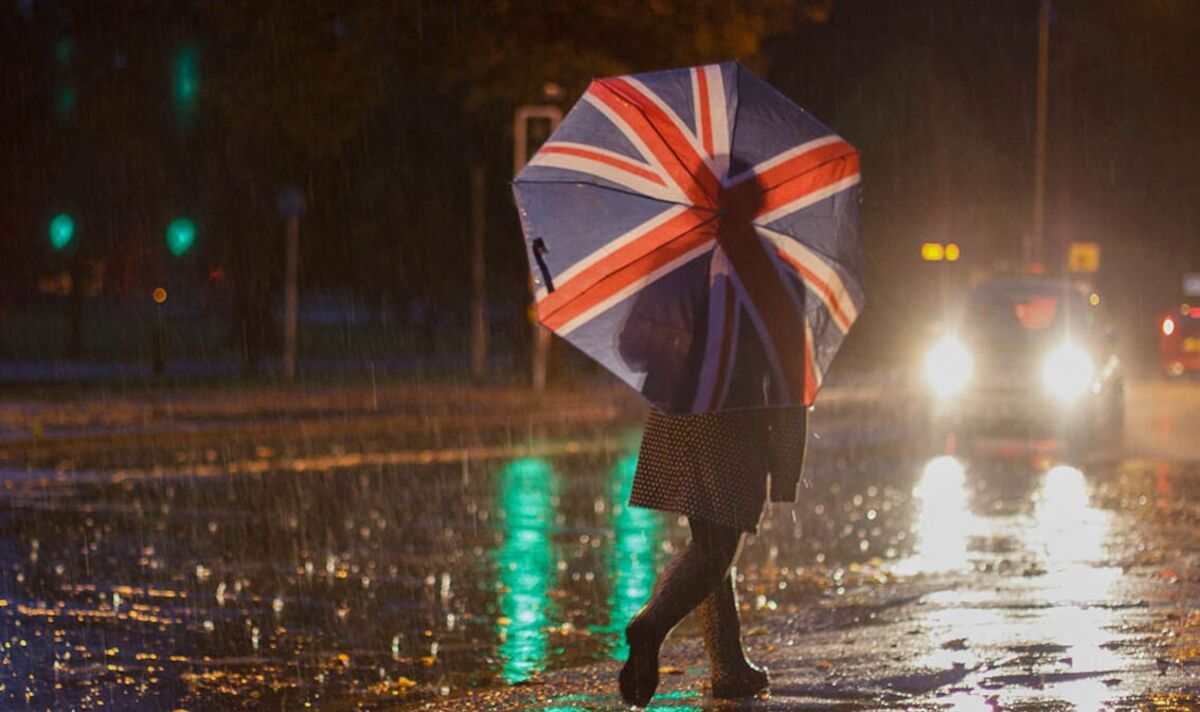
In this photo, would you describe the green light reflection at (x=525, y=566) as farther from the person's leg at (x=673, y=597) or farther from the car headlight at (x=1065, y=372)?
the car headlight at (x=1065, y=372)

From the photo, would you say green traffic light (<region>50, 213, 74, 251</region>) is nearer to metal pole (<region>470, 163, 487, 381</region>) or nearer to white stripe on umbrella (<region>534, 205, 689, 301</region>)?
Result: metal pole (<region>470, 163, 487, 381</region>)

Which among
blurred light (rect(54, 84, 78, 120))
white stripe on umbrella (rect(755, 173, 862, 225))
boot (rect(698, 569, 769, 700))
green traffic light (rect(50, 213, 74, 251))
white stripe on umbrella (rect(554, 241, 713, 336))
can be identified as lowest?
boot (rect(698, 569, 769, 700))

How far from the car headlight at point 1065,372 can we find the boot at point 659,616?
1486cm

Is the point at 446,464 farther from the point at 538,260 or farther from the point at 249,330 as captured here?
the point at 249,330

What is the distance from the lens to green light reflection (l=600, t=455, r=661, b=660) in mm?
10526

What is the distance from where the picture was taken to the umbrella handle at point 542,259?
7.30 m

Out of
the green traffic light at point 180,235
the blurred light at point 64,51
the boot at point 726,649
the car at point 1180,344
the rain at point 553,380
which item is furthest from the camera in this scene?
the car at point 1180,344

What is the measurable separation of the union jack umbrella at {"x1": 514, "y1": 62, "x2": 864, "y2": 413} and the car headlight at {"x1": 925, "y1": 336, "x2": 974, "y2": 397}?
14.7 m

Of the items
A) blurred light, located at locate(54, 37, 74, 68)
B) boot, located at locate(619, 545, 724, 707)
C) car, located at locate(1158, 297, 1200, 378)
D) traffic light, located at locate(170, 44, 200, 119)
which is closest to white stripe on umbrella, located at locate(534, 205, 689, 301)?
boot, located at locate(619, 545, 724, 707)

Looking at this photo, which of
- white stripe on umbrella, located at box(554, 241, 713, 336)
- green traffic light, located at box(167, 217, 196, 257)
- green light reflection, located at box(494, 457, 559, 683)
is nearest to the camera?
white stripe on umbrella, located at box(554, 241, 713, 336)

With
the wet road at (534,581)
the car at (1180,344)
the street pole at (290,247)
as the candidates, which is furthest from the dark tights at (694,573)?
the car at (1180,344)

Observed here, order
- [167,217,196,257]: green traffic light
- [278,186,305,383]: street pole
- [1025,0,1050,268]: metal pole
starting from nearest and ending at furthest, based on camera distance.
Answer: [278,186,305,383]: street pole < [167,217,196,257]: green traffic light < [1025,0,1050,268]: metal pole

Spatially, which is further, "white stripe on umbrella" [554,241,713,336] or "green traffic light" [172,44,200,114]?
"green traffic light" [172,44,200,114]

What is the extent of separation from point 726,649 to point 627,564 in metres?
4.84
